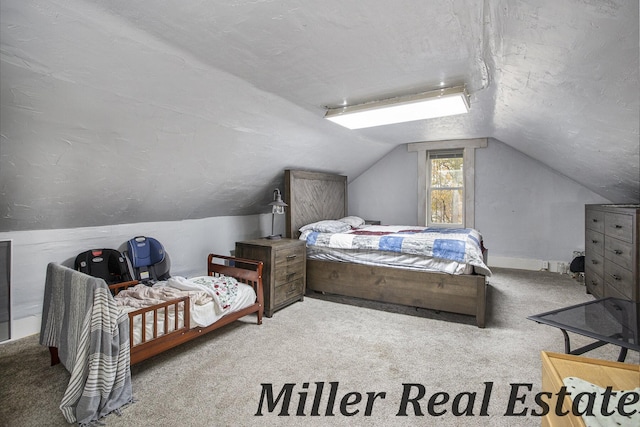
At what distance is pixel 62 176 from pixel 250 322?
6.31ft

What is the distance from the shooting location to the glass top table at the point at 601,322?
1.46 metres

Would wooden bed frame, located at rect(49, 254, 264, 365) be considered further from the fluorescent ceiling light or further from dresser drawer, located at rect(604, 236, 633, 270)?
dresser drawer, located at rect(604, 236, 633, 270)

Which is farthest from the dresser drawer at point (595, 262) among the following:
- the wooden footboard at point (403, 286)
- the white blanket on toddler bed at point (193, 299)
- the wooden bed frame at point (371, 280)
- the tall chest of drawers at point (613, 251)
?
the white blanket on toddler bed at point (193, 299)

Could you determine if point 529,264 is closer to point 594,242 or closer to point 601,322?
point 594,242

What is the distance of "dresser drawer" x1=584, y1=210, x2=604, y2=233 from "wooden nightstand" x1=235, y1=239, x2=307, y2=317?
3.30 meters

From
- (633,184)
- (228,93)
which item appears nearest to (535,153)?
(633,184)

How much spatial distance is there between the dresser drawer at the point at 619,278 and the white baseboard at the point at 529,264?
1.54m

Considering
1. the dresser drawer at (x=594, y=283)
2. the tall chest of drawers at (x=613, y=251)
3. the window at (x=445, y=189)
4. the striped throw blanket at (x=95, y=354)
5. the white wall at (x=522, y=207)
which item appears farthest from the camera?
the window at (x=445, y=189)

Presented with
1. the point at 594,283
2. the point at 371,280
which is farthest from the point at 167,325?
the point at 594,283

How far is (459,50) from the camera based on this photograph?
6.51ft

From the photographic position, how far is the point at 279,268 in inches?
A: 132

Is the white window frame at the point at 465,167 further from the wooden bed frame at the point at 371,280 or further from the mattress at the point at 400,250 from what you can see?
the mattress at the point at 400,250

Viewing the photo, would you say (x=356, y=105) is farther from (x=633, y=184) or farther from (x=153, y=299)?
(x=633, y=184)

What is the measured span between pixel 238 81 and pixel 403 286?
2454 mm
